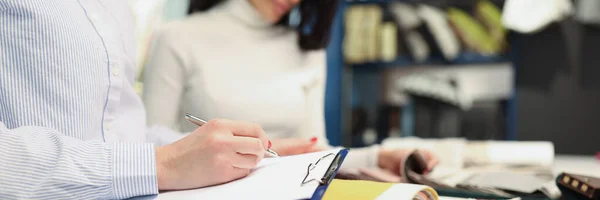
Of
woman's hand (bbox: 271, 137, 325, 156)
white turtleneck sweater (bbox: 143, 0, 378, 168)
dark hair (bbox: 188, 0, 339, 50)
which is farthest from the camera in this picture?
dark hair (bbox: 188, 0, 339, 50)

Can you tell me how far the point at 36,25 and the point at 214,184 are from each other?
28cm

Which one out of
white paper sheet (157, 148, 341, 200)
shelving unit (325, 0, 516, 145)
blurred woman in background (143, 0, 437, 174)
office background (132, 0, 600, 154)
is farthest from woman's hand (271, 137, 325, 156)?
shelving unit (325, 0, 516, 145)

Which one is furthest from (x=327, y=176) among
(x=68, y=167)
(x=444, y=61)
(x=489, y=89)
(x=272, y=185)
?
(x=489, y=89)

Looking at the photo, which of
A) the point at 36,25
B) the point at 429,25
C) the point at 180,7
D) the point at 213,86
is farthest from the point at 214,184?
the point at 429,25

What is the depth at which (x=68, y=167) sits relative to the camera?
51 cm

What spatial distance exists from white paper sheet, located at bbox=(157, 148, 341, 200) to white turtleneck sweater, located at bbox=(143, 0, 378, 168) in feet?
2.71

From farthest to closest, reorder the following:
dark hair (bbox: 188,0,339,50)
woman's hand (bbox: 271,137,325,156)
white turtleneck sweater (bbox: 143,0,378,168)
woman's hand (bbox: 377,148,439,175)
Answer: dark hair (bbox: 188,0,339,50)
white turtleneck sweater (bbox: 143,0,378,168)
woman's hand (bbox: 377,148,439,175)
woman's hand (bbox: 271,137,325,156)

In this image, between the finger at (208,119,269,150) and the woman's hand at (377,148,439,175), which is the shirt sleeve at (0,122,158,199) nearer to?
the finger at (208,119,269,150)

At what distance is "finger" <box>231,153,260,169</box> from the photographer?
1.82 feet

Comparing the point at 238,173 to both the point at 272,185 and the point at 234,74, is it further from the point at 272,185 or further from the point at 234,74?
the point at 234,74

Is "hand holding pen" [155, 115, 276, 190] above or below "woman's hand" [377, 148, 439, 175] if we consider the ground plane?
above

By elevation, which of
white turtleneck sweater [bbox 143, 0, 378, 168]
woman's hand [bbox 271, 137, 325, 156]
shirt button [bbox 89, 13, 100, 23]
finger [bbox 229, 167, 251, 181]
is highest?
shirt button [bbox 89, 13, 100, 23]

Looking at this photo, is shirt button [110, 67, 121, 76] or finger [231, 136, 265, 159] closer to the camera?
finger [231, 136, 265, 159]

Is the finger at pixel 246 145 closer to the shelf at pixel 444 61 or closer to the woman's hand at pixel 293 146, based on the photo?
the woman's hand at pixel 293 146
